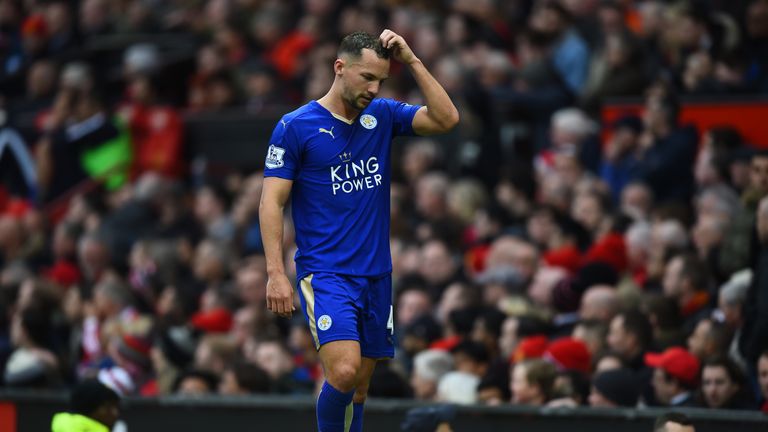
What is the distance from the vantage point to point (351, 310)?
25.4ft

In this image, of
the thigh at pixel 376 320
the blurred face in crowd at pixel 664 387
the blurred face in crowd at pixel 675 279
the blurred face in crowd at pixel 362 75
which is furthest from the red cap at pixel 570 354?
the blurred face in crowd at pixel 362 75

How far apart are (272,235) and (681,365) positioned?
337 cm

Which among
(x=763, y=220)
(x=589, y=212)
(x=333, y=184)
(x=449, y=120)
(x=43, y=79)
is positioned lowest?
(x=589, y=212)

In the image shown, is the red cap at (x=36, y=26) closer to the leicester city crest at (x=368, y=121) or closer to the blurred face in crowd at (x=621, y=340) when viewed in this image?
the blurred face in crowd at (x=621, y=340)

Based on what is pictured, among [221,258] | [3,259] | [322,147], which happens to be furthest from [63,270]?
[322,147]

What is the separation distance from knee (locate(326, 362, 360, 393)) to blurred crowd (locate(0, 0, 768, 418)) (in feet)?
7.90

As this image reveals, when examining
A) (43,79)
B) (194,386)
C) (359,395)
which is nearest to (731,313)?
(359,395)

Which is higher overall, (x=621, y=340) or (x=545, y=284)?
(x=545, y=284)

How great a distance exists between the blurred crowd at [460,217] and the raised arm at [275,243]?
2831 millimetres

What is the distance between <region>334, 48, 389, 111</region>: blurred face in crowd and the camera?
763 centimetres

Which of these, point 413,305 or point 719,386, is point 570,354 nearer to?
point 719,386

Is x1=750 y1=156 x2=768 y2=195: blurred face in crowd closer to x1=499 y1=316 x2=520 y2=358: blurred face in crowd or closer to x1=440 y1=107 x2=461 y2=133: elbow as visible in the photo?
x1=499 y1=316 x2=520 y2=358: blurred face in crowd

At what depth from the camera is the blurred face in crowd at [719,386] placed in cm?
928

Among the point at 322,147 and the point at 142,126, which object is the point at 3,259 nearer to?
the point at 142,126
